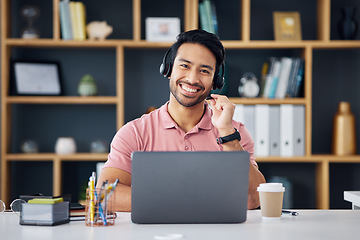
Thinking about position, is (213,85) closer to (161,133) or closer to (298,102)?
(161,133)

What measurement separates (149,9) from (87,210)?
2.43 metres

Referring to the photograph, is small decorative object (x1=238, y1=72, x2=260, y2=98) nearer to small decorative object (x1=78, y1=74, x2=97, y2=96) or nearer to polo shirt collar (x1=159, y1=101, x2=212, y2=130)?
small decorative object (x1=78, y1=74, x2=97, y2=96)

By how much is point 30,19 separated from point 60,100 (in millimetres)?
631

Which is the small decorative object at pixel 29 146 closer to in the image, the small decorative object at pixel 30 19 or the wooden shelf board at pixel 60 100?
the wooden shelf board at pixel 60 100

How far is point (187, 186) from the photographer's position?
53.4 inches

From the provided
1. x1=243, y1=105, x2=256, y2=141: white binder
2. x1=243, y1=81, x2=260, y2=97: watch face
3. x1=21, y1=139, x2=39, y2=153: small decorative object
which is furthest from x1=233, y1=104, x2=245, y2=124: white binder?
x1=21, y1=139, x2=39, y2=153: small decorative object

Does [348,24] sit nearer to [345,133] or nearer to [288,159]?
[345,133]

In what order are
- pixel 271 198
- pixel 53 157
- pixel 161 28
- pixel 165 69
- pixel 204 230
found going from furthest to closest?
pixel 161 28
pixel 53 157
pixel 165 69
pixel 271 198
pixel 204 230

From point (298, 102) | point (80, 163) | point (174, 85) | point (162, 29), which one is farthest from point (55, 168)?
point (298, 102)

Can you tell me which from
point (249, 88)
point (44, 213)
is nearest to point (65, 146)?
point (249, 88)

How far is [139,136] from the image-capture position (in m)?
2.17

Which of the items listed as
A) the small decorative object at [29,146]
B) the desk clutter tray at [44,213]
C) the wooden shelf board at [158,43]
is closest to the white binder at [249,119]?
the wooden shelf board at [158,43]

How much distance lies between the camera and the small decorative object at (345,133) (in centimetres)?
340

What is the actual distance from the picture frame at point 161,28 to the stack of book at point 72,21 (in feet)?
1.45
